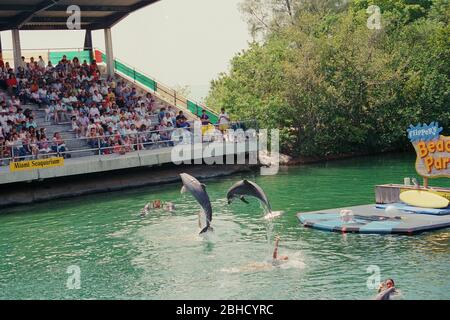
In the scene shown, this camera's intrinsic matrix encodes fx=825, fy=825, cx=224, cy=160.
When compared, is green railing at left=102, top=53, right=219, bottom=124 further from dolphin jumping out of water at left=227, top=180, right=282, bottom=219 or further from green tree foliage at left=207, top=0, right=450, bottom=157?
dolphin jumping out of water at left=227, top=180, right=282, bottom=219

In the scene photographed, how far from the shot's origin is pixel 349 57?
44625 millimetres

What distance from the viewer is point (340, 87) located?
Answer: 44.6 metres

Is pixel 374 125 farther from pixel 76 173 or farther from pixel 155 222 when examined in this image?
pixel 155 222

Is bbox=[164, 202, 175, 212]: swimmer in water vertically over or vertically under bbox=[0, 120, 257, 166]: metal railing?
under

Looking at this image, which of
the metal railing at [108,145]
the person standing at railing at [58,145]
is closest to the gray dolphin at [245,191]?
the metal railing at [108,145]

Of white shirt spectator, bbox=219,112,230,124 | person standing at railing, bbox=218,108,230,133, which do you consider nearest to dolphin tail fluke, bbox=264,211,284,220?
person standing at railing, bbox=218,108,230,133

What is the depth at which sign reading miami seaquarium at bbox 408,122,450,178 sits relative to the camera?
27.5m

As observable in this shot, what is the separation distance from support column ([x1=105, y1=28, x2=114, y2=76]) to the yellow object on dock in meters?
22.5

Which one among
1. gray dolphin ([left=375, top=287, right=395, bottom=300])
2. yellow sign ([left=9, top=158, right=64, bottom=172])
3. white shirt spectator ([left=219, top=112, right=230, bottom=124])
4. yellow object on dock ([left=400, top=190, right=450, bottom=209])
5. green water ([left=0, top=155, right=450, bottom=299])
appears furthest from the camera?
white shirt spectator ([left=219, top=112, right=230, bottom=124])

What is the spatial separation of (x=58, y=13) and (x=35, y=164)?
12.8 metres

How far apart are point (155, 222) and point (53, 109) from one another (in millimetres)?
12770

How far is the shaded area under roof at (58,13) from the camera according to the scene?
3900cm

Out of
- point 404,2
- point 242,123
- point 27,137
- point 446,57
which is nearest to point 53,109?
point 27,137

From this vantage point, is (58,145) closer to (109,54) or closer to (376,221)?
(109,54)
